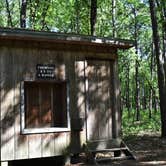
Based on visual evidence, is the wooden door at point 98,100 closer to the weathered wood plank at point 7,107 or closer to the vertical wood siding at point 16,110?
the vertical wood siding at point 16,110

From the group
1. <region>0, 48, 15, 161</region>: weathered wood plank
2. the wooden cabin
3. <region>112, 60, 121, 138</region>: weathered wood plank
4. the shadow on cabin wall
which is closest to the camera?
<region>0, 48, 15, 161</region>: weathered wood plank

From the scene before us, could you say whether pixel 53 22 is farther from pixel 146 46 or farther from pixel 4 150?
pixel 4 150

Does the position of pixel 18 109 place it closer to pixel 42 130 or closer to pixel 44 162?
pixel 42 130

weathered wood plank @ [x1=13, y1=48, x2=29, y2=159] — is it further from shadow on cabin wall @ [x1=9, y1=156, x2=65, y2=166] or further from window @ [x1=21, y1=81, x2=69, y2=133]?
shadow on cabin wall @ [x1=9, y1=156, x2=65, y2=166]

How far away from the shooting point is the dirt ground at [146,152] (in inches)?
433

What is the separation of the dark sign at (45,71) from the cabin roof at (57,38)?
2.46ft

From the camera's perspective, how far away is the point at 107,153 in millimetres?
12742

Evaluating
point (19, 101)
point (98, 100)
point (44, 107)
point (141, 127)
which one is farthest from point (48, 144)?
point (141, 127)

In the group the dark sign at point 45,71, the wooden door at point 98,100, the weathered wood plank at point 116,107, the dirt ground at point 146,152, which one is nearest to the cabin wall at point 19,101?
the dark sign at point 45,71

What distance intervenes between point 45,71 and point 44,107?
1.06 meters

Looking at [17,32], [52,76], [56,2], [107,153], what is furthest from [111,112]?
[56,2]

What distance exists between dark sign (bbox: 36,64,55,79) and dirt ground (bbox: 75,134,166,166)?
276 centimetres

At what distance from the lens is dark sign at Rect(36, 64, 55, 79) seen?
35.4ft

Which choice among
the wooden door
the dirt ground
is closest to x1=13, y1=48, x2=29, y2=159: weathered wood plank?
the dirt ground
